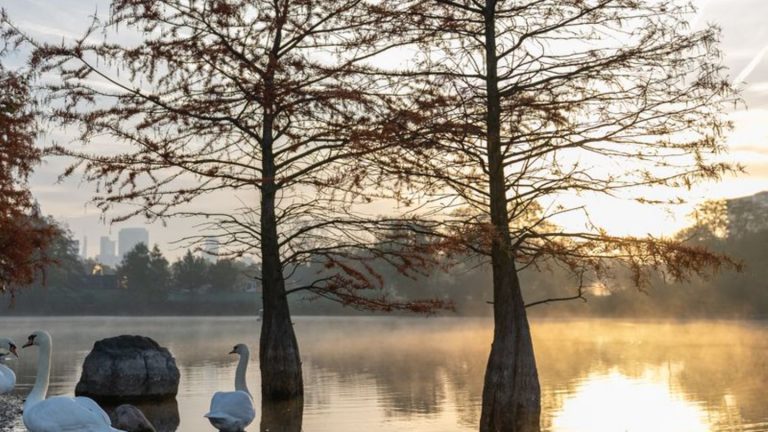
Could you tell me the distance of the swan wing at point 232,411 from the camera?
1905 cm

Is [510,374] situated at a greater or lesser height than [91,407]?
greater

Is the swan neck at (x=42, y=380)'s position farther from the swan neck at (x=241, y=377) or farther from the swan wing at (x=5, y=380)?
the swan wing at (x=5, y=380)

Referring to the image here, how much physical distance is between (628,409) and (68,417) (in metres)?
15.5

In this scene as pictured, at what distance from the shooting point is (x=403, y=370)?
36.7m

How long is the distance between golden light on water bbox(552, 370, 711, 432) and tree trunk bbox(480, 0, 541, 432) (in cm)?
302

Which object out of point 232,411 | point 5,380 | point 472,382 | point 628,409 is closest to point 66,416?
point 232,411

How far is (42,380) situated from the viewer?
16094 mm

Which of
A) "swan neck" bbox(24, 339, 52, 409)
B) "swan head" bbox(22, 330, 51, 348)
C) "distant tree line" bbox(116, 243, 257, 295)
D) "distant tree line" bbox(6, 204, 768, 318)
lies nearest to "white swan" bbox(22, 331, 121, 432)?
"swan neck" bbox(24, 339, 52, 409)

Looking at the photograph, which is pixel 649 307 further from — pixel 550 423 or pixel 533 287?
pixel 550 423

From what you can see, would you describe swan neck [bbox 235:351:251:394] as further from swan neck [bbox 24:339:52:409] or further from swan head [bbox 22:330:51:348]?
swan neck [bbox 24:339:52:409]

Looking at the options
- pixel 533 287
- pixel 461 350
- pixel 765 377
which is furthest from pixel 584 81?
pixel 533 287

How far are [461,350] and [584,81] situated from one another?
30154mm

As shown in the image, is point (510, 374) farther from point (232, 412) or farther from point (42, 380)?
point (42, 380)

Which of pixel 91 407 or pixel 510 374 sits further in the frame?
pixel 510 374
